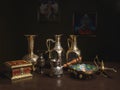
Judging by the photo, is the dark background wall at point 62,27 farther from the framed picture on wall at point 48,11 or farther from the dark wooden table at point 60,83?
the dark wooden table at point 60,83

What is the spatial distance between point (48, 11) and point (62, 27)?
0.89ft

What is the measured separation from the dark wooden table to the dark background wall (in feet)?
3.57

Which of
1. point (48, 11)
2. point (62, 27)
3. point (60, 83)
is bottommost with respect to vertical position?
point (60, 83)

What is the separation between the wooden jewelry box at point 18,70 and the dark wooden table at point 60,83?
34 millimetres

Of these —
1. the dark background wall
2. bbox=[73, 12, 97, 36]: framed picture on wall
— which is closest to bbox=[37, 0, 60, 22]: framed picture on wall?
the dark background wall

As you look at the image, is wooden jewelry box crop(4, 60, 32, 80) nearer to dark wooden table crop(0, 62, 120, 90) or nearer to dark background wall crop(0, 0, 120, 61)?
dark wooden table crop(0, 62, 120, 90)

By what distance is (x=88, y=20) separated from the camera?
2.48m

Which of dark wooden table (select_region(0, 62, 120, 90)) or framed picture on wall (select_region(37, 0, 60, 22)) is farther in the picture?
framed picture on wall (select_region(37, 0, 60, 22))

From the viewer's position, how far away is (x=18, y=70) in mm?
1359

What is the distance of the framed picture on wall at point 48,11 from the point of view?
2.49 meters

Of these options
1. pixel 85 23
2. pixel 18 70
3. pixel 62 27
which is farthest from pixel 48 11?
pixel 18 70

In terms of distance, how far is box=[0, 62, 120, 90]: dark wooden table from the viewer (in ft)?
4.06

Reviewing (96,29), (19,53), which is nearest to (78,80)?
(96,29)

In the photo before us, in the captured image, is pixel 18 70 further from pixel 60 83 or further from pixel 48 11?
pixel 48 11
